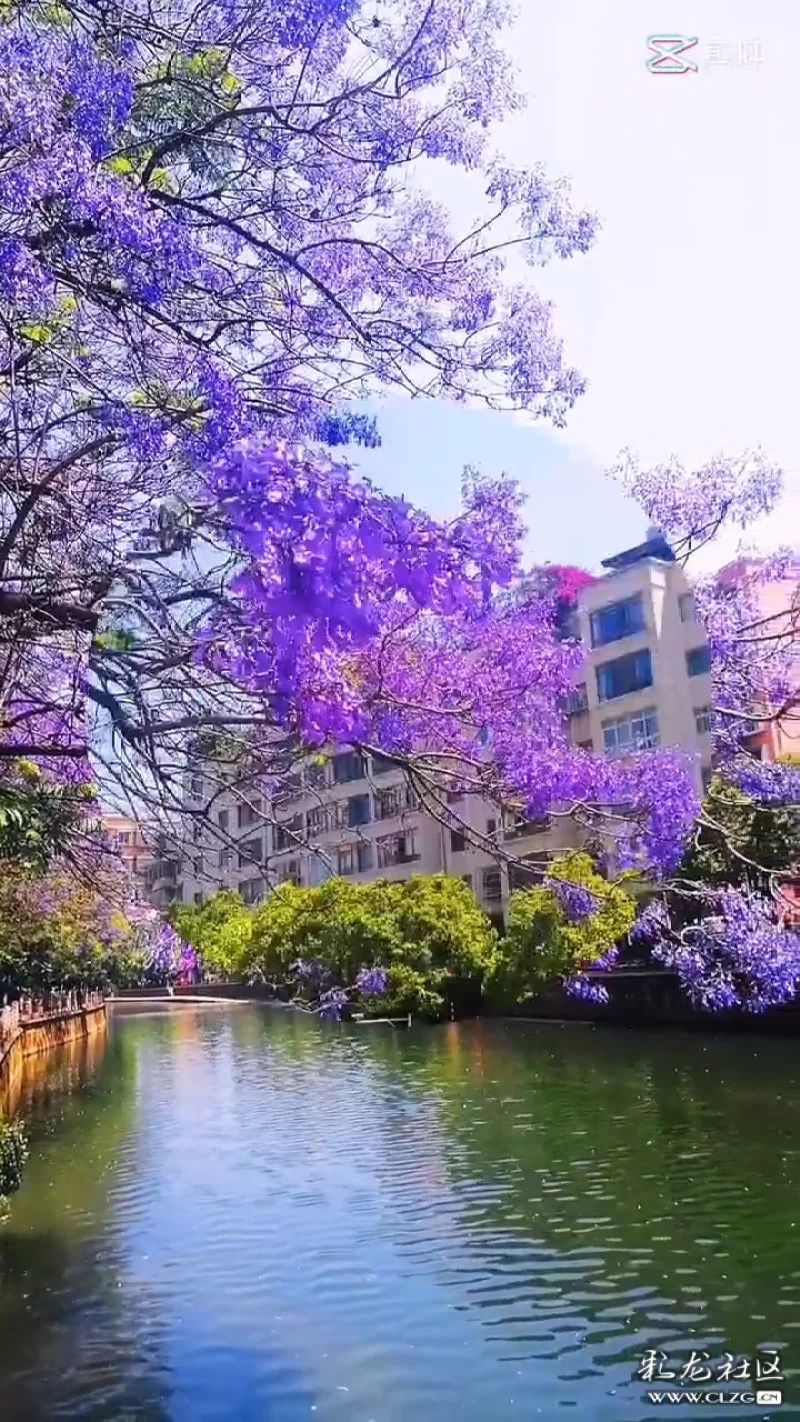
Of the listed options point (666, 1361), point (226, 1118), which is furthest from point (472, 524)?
point (226, 1118)

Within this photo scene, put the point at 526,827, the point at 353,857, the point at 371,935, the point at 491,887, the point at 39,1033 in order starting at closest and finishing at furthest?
the point at 526,827
the point at 353,857
the point at 371,935
the point at 491,887
the point at 39,1033

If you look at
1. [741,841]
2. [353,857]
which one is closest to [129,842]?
[353,857]

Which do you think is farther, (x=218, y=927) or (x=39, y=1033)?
(x=39, y=1033)

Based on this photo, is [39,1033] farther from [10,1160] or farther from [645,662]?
[645,662]

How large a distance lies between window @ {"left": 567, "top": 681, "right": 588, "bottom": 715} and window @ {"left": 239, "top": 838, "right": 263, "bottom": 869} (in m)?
1.26

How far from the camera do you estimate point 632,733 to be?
477 cm

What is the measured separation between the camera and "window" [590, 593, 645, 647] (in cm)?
496

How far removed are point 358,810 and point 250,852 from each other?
4.45 feet

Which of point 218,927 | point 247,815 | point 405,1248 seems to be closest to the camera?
point 247,815

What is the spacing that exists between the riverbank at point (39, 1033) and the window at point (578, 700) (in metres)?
9.34

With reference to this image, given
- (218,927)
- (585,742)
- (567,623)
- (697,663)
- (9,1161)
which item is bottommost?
(9,1161)

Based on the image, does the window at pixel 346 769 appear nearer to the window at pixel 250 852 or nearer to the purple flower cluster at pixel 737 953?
the window at pixel 250 852

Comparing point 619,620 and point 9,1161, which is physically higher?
point 619,620

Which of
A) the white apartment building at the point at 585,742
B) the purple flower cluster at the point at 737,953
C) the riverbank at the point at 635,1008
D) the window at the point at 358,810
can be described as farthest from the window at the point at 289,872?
the riverbank at the point at 635,1008
